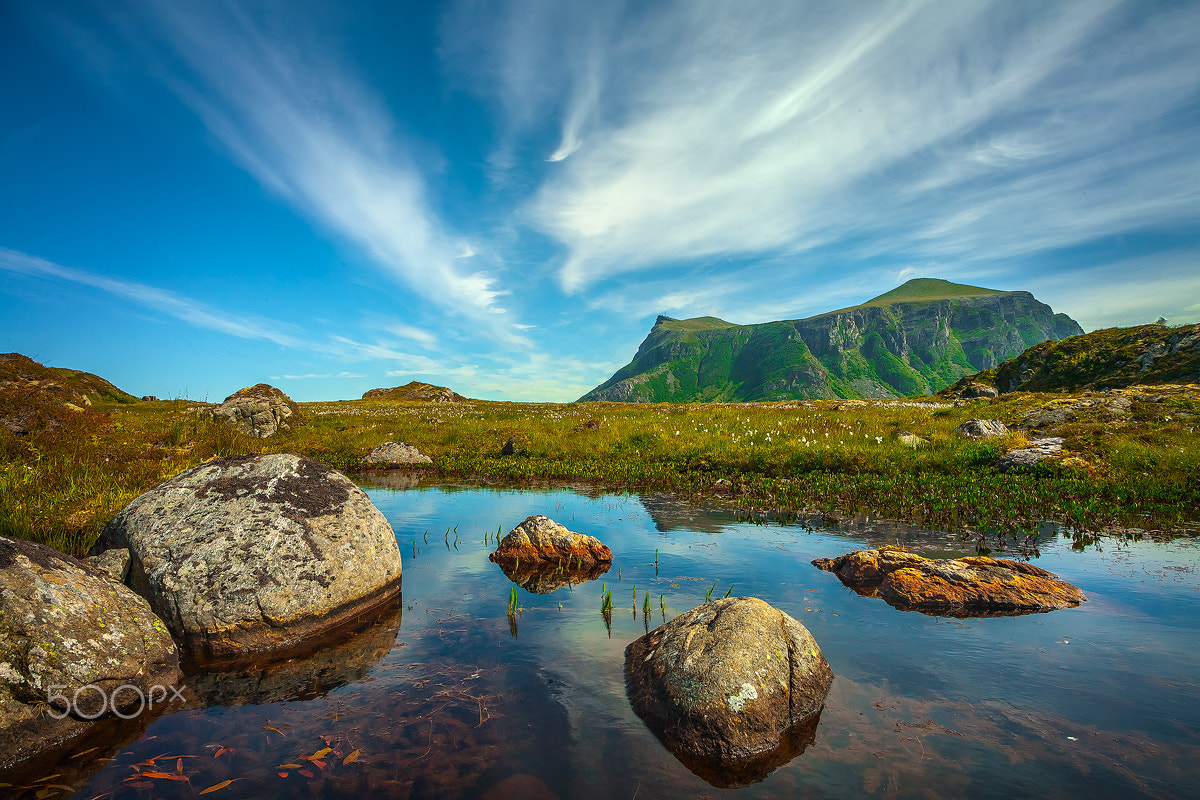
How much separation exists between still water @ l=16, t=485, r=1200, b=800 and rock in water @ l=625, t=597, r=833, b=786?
177 mm

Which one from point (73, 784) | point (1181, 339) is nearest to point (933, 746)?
point (73, 784)

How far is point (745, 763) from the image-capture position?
432 cm

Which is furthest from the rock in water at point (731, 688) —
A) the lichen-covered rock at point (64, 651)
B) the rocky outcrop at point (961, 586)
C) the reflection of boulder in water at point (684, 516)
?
the reflection of boulder in water at point (684, 516)

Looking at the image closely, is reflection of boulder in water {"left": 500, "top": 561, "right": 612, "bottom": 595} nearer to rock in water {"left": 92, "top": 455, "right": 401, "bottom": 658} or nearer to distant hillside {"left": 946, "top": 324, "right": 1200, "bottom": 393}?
rock in water {"left": 92, "top": 455, "right": 401, "bottom": 658}

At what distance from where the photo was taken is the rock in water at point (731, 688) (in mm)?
4426

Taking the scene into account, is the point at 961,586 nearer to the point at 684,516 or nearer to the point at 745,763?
the point at 745,763

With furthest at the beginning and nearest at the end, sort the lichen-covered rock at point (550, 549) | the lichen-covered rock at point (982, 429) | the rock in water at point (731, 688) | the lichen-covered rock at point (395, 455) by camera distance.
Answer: the lichen-covered rock at point (395, 455), the lichen-covered rock at point (982, 429), the lichen-covered rock at point (550, 549), the rock in water at point (731, 688)

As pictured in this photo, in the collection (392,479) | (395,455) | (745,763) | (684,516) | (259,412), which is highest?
(259,412)

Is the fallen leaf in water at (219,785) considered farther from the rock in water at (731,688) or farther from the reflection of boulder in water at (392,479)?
the reflection of boulder in water at (392,479)

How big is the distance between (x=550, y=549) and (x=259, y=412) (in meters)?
26.0

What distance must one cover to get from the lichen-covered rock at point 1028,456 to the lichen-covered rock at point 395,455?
21025 millimetres

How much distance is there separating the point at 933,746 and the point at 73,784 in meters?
7.14

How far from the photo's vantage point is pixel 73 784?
3873 mm

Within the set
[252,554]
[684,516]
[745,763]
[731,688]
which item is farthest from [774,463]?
[252,554]
